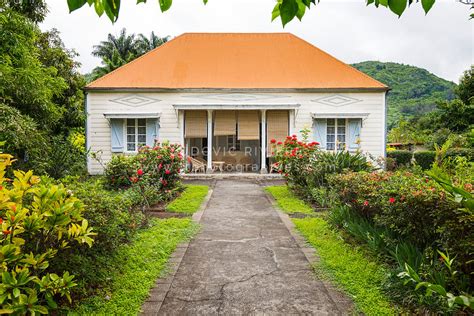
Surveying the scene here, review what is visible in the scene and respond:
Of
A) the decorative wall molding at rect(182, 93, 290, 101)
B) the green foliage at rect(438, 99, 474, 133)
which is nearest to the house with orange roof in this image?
the decorative wall molding at rect(182, 93, 290, 101)

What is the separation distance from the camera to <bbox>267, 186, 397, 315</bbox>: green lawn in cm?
317

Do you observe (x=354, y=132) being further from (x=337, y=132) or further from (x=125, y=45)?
(x=125, y=45)

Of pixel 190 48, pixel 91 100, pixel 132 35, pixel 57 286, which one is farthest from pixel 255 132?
pixel 132 35

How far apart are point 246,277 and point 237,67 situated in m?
14.0

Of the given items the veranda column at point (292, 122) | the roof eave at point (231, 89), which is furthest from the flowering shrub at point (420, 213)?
the roof eave at point (231, 89)

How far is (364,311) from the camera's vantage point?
118 inches

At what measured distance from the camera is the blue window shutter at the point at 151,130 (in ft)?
49.9

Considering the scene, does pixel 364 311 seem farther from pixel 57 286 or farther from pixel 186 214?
pixel 186 214

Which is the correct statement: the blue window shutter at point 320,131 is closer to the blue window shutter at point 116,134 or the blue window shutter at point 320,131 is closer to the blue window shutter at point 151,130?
the blue window shutter at point 151,130

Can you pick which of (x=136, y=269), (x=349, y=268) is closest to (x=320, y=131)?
(x=349, y=268)

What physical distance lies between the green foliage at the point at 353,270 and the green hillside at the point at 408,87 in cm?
3695

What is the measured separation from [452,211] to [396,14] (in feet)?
7.07

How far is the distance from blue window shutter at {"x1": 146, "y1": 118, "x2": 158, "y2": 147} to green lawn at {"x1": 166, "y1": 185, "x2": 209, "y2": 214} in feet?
17.8

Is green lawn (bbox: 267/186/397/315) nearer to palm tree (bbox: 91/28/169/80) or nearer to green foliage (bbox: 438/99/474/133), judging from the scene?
green foliage (bbox: 438/99/474/133)
